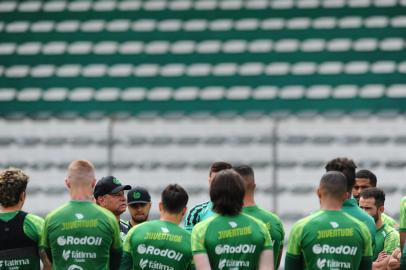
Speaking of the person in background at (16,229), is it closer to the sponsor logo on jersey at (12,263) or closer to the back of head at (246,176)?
the sponsor logo on jersey at (12,263)

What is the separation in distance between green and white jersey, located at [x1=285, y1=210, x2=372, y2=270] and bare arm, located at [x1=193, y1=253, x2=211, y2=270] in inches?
21.0

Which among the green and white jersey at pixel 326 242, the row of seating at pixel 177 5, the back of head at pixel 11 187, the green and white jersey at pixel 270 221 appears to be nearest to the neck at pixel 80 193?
the back of head at pixel 11 187

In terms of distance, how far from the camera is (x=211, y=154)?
1434 cm

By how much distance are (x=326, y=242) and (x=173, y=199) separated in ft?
3.18

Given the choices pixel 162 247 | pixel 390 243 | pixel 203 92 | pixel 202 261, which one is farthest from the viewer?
pixel 203 92

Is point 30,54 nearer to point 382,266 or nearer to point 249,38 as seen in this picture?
point 249,38

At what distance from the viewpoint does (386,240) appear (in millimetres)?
8414

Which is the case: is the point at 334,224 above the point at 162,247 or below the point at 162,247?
above

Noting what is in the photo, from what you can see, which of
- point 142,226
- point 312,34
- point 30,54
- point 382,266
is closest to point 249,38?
point 312,34

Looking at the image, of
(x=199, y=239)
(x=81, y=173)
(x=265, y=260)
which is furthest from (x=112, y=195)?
(x=265, y=260)

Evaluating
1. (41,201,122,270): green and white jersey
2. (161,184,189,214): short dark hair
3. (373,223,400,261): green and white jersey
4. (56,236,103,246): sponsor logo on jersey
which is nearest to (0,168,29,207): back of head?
(41,201,122,270): green and white jersey

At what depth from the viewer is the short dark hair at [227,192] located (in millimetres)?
6270

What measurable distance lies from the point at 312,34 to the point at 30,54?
4.13m

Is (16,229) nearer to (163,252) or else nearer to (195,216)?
(163,252)
